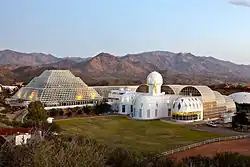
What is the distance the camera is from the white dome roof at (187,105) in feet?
166

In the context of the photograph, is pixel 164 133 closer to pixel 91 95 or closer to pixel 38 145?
pixel 91 95

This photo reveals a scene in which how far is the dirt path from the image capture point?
29281mm

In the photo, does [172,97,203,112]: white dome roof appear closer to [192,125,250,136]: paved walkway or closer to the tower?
[192,125,250,136]: paved walkway

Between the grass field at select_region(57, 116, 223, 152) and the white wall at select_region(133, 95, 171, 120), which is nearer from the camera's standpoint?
the grass field at select_region(57, 116, 223, 152)

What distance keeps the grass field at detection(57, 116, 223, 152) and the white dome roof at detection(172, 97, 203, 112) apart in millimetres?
4135

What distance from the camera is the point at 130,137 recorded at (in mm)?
37656

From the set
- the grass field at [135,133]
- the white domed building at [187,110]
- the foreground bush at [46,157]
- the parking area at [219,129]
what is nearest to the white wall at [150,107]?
the grass field at [135,133]

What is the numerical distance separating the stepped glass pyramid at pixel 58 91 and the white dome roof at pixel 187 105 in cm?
1692

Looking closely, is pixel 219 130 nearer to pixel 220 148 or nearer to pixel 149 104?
pixel 220 148

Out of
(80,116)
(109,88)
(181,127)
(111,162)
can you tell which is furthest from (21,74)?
(111,162)

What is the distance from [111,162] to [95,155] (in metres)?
7.99

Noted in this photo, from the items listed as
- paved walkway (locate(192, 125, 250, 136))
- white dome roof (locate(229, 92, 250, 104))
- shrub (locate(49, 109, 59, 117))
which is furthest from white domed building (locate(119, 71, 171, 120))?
white dome roof (locate(229, 92, 250, 104))

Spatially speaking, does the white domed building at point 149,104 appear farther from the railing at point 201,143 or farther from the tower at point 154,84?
the railing at point 201,143

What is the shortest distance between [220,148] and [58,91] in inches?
1333
